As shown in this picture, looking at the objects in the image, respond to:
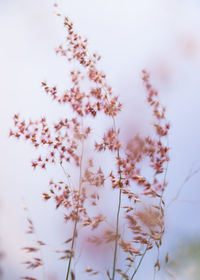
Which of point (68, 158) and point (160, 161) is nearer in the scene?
point (160, 161)

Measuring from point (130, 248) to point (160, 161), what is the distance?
723 mm

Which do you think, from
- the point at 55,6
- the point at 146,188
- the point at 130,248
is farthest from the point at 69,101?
the point at 130,248

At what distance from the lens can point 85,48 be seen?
12.3 feet

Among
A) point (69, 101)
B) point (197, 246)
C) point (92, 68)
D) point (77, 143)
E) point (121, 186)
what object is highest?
point (92, 68)

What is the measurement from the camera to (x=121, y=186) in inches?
124

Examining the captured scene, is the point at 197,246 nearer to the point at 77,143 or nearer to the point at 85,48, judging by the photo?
the point at 77,143

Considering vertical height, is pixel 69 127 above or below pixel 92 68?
below

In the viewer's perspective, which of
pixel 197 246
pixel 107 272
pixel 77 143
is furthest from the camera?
pixel 77 143

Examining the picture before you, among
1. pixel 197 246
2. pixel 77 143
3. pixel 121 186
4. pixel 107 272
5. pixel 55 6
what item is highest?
pixel 55 6

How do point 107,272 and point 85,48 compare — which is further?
point 85,48

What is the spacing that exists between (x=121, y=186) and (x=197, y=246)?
91 cm

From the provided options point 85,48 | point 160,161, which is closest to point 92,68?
point 85,48

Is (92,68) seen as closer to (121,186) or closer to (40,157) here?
(40,157)

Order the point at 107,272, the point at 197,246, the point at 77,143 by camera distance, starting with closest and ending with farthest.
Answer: the point at 107,272 → the point at 197,246 → the point at 77,143
